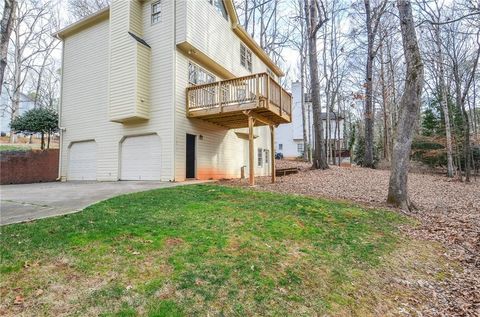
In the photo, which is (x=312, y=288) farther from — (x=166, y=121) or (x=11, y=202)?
(x=166, y=121)

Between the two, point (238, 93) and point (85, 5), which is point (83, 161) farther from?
point (85, 5)

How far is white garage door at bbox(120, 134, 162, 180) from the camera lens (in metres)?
11.9

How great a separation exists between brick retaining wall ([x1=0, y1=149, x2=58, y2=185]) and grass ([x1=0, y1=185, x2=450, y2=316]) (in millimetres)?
10469

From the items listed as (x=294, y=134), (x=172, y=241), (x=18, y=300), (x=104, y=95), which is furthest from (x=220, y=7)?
(x=294, y=134)

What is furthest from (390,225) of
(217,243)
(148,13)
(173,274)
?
(148,13)

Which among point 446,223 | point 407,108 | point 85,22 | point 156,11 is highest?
point 85,22

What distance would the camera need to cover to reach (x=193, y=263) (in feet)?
11.8

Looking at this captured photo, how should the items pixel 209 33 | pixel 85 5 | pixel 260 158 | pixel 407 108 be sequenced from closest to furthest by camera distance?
pixel 407 108 < pixel 209 33 < pixel 260 158 < pixel 85 5

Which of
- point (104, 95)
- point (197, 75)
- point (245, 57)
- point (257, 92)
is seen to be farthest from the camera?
point (245, 57)

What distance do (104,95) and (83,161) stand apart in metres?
Result: 3.50

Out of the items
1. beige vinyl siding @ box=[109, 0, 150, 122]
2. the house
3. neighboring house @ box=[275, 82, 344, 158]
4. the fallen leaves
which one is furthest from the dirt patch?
neighboring house @ box=[275, 82, 344, 158]

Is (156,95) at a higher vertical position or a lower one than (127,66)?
lower

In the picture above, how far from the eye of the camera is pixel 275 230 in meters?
5.04

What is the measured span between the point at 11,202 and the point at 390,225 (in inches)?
341
